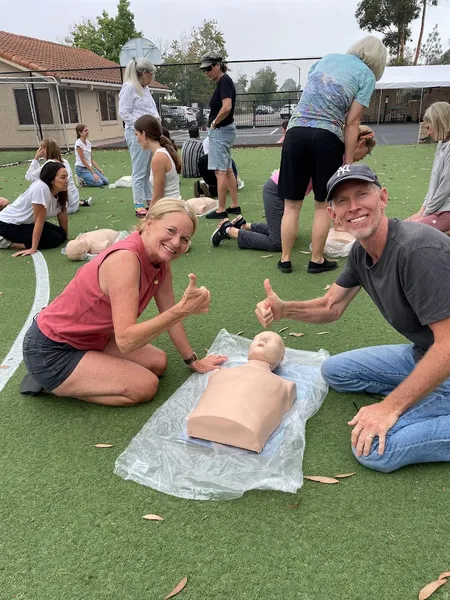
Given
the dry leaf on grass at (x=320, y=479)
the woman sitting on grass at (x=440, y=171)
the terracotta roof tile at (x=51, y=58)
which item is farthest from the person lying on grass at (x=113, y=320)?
the terracotta roof tile at (x=51, y=58)

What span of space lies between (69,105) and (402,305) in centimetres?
2473

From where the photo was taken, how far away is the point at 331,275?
16.4 feet

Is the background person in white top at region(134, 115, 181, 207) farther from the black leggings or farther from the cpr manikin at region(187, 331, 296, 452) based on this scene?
the cpr manikin at region(187, 331, 296, 452)

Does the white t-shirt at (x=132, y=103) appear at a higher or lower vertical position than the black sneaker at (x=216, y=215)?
higher

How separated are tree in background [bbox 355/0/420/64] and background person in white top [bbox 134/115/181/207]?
165 feet

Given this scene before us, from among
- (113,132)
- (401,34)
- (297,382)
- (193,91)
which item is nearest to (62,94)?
(113,132)

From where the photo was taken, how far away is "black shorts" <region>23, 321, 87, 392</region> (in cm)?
285

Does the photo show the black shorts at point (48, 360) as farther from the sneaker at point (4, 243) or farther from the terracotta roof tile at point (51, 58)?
the terracotta roof tile at point (51, 58)

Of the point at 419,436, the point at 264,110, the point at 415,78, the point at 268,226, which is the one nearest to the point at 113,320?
the point at 419,436

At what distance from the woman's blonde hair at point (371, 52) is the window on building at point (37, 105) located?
20278mm

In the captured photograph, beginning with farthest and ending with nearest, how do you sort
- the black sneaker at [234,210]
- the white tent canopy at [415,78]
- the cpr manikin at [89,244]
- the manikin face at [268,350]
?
the white tent canopy at [415,78] < the black sneaker at [234,210] < the cpr manikin at [89,244] < the manikin face at [268,350]

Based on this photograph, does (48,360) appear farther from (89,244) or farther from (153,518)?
(89,244)

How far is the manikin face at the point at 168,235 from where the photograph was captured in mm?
2586

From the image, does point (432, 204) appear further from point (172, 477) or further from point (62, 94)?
point (62, 94)
